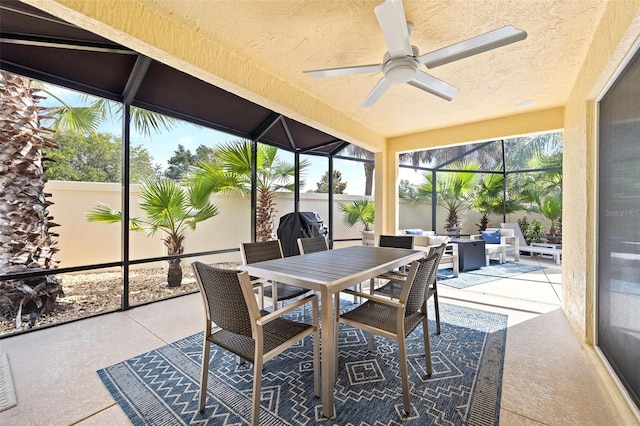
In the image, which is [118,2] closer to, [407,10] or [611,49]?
[407,10]

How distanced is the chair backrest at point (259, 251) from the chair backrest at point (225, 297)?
1.01 meters

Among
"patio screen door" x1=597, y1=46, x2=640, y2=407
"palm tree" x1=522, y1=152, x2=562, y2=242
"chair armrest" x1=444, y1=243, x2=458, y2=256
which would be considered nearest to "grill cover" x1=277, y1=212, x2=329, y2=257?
"chair armrest" x1=444, y1=243, x2=458, y2=256

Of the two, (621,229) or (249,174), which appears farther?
(249,174)

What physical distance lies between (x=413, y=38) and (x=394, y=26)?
0.63 meters

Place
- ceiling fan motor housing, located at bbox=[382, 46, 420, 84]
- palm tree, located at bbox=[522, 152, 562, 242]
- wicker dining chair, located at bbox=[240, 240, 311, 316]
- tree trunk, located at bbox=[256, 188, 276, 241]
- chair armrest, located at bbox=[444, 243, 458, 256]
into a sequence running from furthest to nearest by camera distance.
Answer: palm tree, located at bbox=[522, 152, 562, 242] < tree trunk, located at bbox=[256, 188, 276, 241] < chair armrest, located at bbox=[444, 243, 458, 256] < wicker dining chair, located at bbox=[240, 240, 311, 316] < ceiling fan motor housing, located at bbox=[382, 46, 420, 84]

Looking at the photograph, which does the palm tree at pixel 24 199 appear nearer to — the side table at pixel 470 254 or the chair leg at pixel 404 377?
the chair leg at pixel 404 377

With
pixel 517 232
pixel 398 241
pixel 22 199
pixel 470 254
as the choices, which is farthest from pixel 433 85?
pixel 517 232

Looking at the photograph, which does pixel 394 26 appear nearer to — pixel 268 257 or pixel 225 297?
pixel 225 297

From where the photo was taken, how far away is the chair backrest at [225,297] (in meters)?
1.40

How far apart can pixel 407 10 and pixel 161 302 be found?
4028 mm

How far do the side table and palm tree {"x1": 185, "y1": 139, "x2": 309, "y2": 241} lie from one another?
11.3 ft

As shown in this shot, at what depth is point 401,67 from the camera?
78.8 inches

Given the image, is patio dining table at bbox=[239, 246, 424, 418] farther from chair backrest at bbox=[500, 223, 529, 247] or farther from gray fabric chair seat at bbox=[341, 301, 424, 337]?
chair backrest at bbox=[500, 223, 529, 247]

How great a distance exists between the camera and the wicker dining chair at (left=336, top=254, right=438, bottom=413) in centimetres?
160
